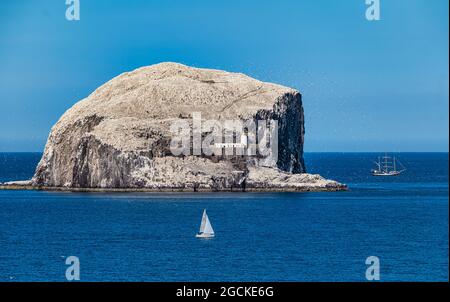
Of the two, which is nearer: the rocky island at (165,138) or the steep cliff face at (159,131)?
the rocky island at (165,138)

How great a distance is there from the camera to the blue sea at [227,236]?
62.1 meters

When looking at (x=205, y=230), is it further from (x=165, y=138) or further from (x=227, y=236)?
(x=165, y=138)

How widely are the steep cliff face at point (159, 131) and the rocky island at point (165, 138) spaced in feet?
0.46

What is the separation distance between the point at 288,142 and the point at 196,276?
321 ft

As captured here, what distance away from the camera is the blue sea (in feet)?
204

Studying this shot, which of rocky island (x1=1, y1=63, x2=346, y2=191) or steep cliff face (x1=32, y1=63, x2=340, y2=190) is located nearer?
rocky island (x1=1, y1=63, x2=346, y2=191)

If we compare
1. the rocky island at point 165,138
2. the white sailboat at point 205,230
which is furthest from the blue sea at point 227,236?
the rocky island at point 165,138

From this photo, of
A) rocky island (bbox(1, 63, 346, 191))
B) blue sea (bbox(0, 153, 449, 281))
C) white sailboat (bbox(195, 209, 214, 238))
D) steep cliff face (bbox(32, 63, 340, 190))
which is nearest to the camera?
blue sea (bbox(0, 153, 449, 281))

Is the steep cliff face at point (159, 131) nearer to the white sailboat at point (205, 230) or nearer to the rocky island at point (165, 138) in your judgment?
the rocky island at point (165, 138)

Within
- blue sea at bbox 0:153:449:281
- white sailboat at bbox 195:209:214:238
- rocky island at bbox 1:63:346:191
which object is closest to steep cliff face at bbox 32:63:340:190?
rocky island at bbox 1:63:346:191

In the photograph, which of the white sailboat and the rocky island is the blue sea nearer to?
the white sailboat

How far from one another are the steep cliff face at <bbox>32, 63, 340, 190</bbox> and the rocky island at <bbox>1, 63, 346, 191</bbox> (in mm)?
140
